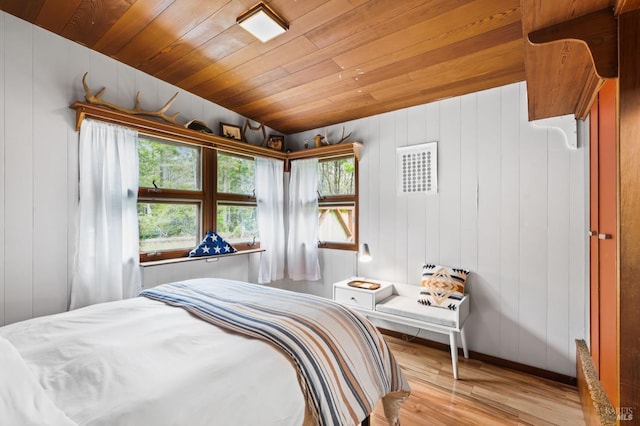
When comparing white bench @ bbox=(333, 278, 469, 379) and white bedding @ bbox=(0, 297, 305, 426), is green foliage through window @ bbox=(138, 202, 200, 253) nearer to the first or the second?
white bedding @ bbox=(0, 297, 305, 426)

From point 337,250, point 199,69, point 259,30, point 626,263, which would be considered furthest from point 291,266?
point 626,263

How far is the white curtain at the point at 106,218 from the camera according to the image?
207 centimetres

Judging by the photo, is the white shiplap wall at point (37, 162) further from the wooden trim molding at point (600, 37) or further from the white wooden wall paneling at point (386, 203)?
the wooden trim molding at point (600, 37)

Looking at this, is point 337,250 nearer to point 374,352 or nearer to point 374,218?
point 374,218

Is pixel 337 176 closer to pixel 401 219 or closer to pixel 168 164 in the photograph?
pixel 401 219

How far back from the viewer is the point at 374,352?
1484mm

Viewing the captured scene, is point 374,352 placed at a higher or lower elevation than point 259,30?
lower

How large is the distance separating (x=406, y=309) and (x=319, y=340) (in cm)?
140

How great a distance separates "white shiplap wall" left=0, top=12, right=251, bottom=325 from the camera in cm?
A: 183

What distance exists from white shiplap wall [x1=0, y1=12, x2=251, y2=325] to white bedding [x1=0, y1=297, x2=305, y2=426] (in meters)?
0.78

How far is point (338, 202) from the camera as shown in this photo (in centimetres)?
335

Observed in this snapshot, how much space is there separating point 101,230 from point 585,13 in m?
2.93

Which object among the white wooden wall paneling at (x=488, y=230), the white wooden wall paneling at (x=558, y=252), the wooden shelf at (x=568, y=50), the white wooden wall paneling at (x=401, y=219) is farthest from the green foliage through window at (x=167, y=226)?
the white wooden wall paneling at (x=558, y=252)

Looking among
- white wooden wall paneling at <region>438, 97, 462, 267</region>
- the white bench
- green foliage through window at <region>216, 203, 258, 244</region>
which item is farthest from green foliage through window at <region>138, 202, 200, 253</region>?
white wooden wall paneling at <region>438, 97, 462, 267</region>
